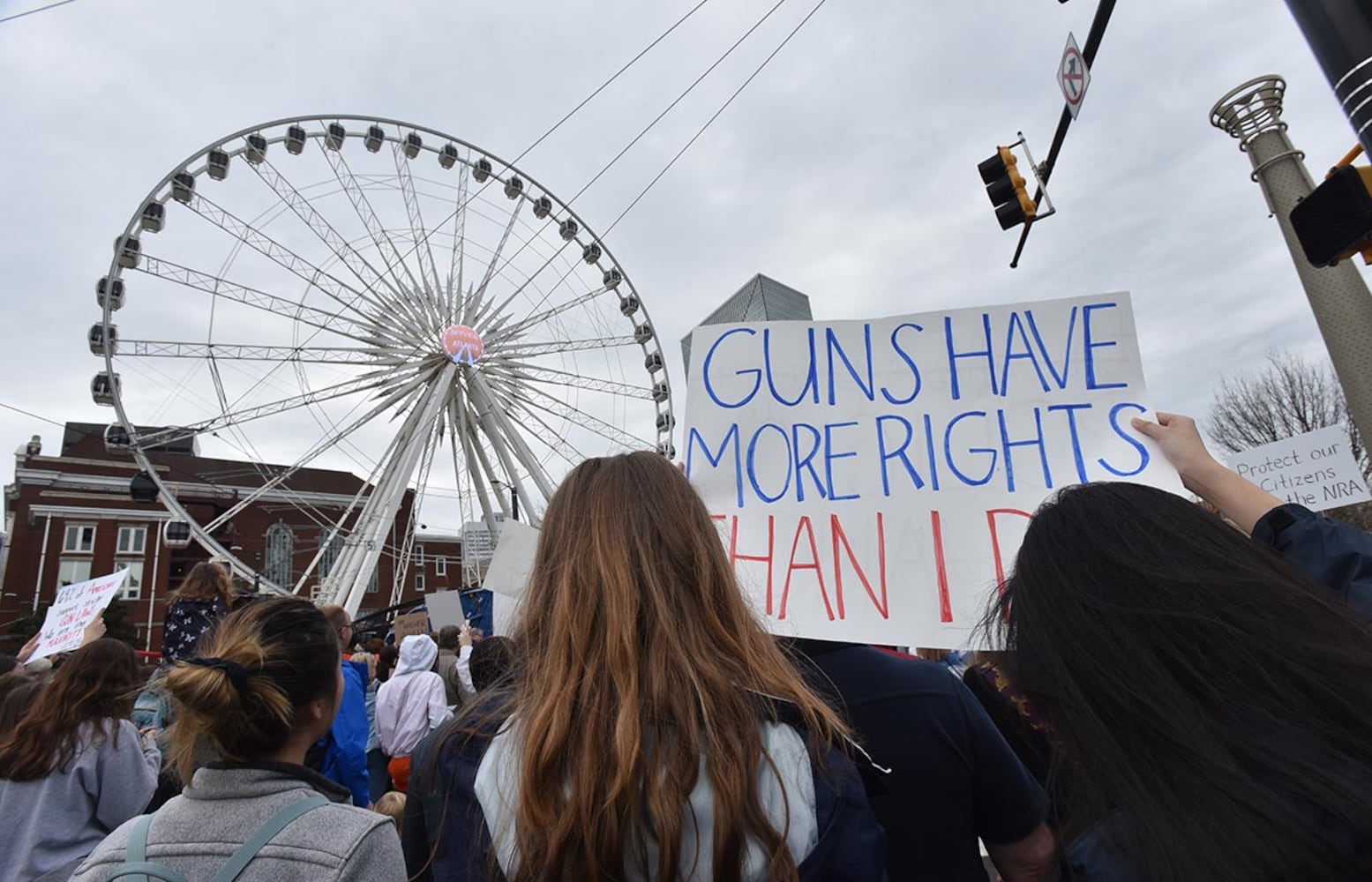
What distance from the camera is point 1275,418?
1997cm

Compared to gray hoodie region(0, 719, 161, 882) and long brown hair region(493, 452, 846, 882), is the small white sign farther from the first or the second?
gray hoodie region(0, 719, 161, 882)

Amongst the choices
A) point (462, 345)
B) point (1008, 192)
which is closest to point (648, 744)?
point (1008, 192)

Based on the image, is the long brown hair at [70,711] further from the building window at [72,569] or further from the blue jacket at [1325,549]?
the building window at [72,569]

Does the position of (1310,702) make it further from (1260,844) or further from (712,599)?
(712,599)

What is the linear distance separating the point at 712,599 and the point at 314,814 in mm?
958

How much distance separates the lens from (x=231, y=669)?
158cm

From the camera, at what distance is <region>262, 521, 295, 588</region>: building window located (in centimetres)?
4159

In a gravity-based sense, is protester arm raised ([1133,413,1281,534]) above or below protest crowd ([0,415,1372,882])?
above

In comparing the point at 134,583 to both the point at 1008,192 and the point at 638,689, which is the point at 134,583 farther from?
the point at 638,689

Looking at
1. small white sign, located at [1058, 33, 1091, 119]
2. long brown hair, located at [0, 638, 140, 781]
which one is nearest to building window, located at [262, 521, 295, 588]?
long brown hair, located at [0, 638, 140, 781]

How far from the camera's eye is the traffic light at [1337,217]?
97.7 inches

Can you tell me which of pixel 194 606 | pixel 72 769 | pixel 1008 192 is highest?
pixel 1008 192

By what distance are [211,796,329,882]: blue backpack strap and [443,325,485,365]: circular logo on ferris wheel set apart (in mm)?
17180

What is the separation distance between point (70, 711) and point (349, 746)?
4.78 feet
